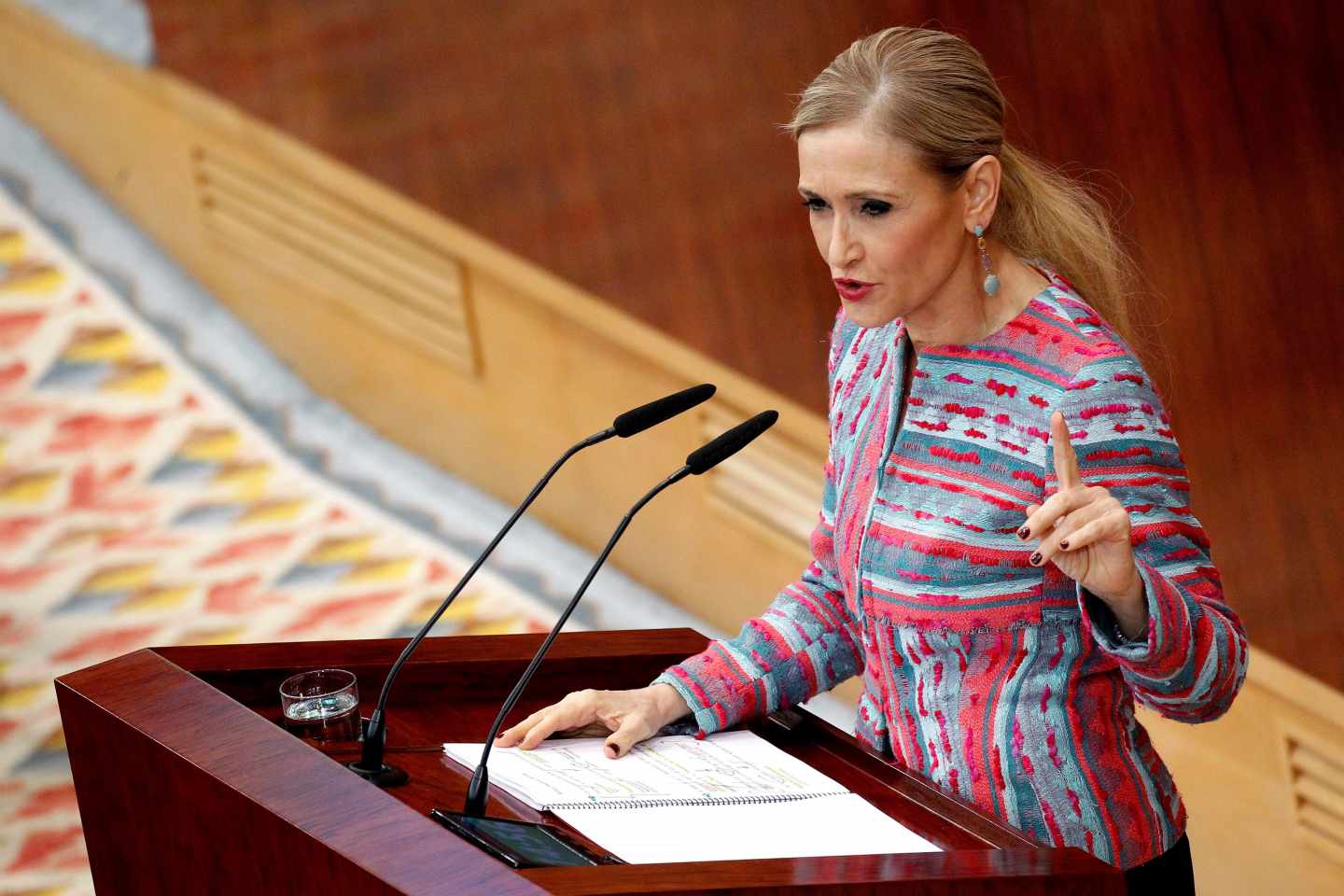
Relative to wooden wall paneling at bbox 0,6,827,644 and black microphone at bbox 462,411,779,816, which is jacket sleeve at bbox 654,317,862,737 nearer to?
black microphone at bbox 462,411,779,816

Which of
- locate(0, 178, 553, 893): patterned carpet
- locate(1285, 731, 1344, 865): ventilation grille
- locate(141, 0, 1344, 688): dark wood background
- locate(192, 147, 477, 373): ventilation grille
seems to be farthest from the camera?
locate(192, 147, 477, 373): ventilation grille

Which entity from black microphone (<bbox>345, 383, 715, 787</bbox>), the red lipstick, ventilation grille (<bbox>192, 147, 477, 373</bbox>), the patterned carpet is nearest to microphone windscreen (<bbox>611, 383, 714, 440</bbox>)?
black microphone (<bbox>345, 383, 715, 787</bbox>)

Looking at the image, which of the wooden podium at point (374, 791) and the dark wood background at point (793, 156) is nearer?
the wooden podium at point (374, 791)

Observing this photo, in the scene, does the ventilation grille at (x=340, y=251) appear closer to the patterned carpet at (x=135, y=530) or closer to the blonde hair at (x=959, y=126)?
the patterned carpet at (x=135, y=530)

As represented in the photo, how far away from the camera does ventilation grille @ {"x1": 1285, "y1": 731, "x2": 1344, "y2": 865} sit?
3.14 meters

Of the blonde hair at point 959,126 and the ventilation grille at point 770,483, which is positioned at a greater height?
the blonde hair at point 959,126

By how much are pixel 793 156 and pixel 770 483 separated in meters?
0.76

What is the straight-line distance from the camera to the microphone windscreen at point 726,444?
1.78 m

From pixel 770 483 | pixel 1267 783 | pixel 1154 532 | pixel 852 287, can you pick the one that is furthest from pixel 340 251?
pixel 1154 532

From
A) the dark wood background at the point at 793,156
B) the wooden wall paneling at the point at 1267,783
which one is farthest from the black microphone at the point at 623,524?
the wooden wall paneling at the point at 1267,783

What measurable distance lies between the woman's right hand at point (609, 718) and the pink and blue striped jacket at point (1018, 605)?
0.09ft

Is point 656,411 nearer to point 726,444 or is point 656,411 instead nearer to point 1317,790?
point 726,444

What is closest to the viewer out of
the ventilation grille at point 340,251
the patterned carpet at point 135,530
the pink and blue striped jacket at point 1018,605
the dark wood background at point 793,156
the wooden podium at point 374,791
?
the wooden podium at point 374,791

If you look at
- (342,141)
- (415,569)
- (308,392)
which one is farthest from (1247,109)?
(308,392)
